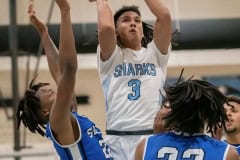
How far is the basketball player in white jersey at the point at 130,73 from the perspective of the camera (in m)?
2.44

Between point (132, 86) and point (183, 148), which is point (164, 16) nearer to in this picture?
point (132, 86)

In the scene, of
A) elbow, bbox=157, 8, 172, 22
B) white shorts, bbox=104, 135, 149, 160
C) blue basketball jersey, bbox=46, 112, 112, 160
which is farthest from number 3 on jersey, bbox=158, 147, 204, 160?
elbow, bbox=157, 8, 172, 22

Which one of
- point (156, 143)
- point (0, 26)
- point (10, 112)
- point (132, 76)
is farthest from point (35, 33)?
point (156, 143)

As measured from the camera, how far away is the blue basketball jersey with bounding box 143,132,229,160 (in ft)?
5.74

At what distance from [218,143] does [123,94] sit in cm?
76

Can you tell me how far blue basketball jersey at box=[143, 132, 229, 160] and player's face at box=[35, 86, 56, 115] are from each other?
1.63ft

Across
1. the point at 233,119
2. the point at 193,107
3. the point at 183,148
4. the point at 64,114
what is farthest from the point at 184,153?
the point at 233,119

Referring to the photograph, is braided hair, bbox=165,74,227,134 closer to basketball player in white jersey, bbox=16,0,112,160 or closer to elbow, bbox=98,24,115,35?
basketball player in white jersey, bbox=16,0,112,160

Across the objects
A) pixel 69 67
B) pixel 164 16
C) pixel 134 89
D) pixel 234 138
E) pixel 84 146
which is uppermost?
pixel 164 16

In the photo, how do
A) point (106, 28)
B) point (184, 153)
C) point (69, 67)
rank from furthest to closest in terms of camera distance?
point (106, 28) < point (69, 67) < point (184, 153)

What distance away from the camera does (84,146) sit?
6.75 ft

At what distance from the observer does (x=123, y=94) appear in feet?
8.16

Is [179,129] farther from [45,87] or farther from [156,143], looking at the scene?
[45,87]

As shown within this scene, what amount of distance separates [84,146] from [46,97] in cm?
26
